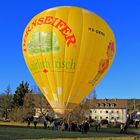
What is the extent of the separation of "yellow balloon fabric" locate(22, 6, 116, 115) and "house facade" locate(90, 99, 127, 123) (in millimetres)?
111671

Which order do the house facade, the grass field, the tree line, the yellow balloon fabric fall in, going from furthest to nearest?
the house facade → the tree line → the grass field → the yellow balloon fabric

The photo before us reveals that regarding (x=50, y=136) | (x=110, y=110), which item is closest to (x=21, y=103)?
(x=110, y=110)

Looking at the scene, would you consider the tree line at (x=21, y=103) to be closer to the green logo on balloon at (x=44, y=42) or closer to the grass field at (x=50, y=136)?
the grass field at (x=50, y=136)

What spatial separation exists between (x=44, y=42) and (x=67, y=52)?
1906 mm

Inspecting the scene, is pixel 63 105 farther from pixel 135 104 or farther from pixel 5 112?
pixel 135 104

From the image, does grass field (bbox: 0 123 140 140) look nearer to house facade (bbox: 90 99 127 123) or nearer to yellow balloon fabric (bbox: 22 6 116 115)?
yellow balloon fabric (bbox: 22 6 116 115)

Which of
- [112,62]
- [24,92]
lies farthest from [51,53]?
[24,92]

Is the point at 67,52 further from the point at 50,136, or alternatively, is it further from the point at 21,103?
the point at 21,103

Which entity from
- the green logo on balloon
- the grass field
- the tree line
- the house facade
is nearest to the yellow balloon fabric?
the green logo on balloon

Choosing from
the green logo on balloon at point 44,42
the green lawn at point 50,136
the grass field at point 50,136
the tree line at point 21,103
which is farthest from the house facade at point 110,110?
the green logo on balloon at point 44,42

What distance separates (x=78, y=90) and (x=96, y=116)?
116 metres

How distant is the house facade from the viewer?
14462 centimetres

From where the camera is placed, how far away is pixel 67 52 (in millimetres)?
31734

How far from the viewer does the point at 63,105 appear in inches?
1262
